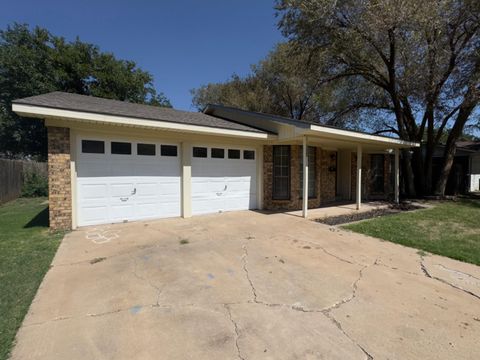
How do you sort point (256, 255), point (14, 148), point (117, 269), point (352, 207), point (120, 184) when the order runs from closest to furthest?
point (117, 269) < point (256, 255) < point (120, 184) < point (352, 207) < point (14, 148)

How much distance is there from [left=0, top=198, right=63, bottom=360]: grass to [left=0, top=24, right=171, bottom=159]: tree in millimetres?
17882

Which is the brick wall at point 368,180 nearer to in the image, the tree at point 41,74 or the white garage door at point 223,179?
the white garage door at point 223,179

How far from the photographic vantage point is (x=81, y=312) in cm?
269

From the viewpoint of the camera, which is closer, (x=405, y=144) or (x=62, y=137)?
(x=62, y=137)

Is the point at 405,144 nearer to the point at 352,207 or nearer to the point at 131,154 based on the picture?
the point at 352,207

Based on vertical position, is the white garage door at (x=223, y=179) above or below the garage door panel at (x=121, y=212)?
above

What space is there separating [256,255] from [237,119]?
6.98 meters

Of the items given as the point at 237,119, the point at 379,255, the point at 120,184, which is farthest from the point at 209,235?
the point at 237,119

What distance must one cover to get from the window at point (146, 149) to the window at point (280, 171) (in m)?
4.19

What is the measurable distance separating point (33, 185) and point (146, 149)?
10.7 m

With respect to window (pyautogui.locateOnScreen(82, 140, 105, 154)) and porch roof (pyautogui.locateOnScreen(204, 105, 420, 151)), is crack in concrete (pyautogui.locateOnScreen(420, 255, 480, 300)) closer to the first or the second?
porch roof (pyautogui.locateOnScreen(204, 105, 420, 151))

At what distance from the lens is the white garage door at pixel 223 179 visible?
7840mm

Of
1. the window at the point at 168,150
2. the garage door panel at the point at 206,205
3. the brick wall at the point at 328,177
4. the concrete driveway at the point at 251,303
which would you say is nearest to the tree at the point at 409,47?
the brick wall at the point at 328,177

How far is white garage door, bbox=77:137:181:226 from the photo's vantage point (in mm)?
6211
